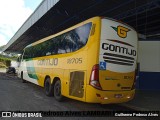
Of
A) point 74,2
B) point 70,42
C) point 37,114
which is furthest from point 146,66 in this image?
point 37,114

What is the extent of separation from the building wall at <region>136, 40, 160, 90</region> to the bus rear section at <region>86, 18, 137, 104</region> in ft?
21.3

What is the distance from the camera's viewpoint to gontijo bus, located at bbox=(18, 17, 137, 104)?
9.00 meters

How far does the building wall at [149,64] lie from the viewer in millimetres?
16266

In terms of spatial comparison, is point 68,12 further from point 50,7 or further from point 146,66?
point 146,66

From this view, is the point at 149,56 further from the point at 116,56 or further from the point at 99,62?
the point at 99,62

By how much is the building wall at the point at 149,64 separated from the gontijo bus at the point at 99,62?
634 centimetres

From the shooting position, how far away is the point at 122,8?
633 inches

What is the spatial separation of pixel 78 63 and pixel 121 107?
283 cm

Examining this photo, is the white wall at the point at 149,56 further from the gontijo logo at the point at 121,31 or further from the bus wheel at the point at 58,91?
the gontijo logo at the point at 121,31

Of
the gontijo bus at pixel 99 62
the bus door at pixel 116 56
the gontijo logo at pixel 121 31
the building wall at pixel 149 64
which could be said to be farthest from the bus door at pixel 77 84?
the building wall at pixel 149 64

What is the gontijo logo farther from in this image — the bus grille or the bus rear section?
the bus grille

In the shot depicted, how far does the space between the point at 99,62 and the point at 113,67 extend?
65 cm

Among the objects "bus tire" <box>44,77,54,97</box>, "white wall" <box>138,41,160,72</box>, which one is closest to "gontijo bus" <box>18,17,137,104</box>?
"bus tire" <box>44,77,54,97</box>

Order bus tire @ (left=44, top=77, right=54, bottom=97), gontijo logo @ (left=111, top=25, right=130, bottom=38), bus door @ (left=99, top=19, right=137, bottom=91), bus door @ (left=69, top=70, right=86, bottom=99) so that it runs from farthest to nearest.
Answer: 1. bus tire @ (left=44, top=77, right=54, bottom=97)
2. gontijo logo @ (left=111, top=25, right=130, bottom=38)
3. bus door @ (left=69, top=70, right=86, bottom=99)
4. bus door @ (left=99, top=19, right=137, bottom=91)
